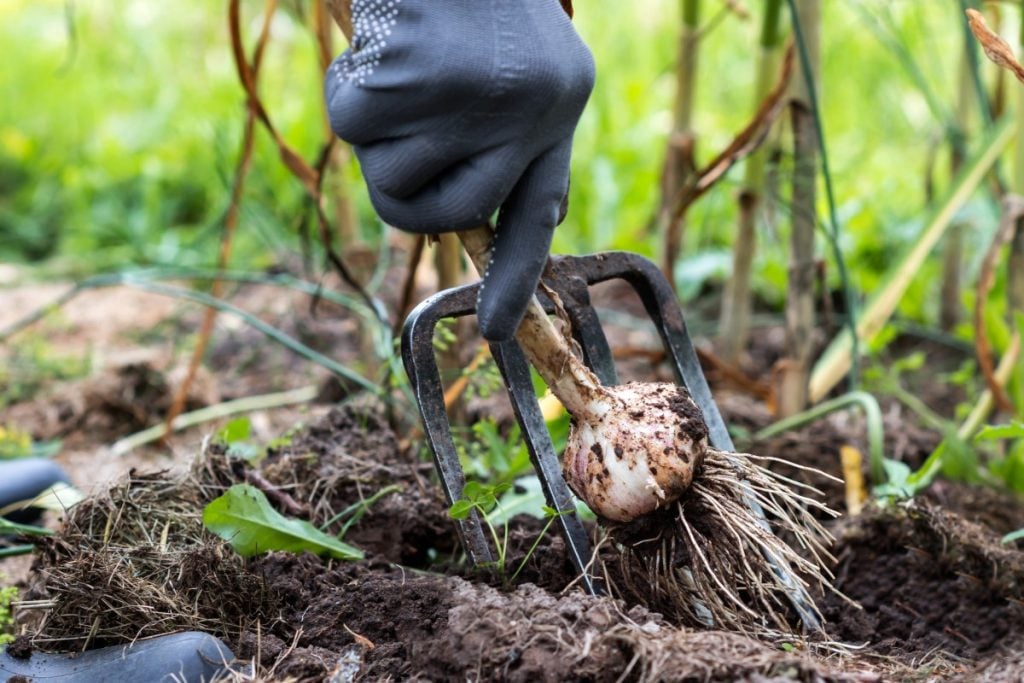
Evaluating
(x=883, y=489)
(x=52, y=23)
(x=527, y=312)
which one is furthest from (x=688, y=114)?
(x=52, y=23)

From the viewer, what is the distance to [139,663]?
45.6 inches

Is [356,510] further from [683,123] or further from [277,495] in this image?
[683,123]

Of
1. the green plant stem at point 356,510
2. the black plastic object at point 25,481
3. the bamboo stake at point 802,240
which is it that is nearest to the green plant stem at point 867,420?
the bamboo stake at point 802,240

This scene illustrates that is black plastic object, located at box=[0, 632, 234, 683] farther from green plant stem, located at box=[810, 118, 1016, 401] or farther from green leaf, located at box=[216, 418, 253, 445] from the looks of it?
green plant stem, located at box=[810, 118, 1016, 401]

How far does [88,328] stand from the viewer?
3.16 metres

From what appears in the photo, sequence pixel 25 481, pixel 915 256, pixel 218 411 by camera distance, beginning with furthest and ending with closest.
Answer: pixel 218 411, pixel 915 256, pixel 25 481

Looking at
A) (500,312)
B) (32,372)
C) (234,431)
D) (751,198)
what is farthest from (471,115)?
(32,372)

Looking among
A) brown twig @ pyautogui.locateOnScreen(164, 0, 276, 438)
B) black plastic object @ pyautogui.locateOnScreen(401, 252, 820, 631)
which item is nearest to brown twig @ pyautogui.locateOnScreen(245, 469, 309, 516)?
black plastic object @ pyautogui.locateOnScreen(401, 252, 820, 631)

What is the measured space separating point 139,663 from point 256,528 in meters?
0.25

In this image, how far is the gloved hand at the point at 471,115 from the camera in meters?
1.04

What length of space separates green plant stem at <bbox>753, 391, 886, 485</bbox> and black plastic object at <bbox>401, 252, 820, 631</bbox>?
0.50m

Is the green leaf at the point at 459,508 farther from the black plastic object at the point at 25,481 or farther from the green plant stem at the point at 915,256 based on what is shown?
the green plant stem at the point at 915,256

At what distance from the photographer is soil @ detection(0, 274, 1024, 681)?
1079 millimetres

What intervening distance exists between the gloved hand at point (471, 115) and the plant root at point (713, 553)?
33cm
